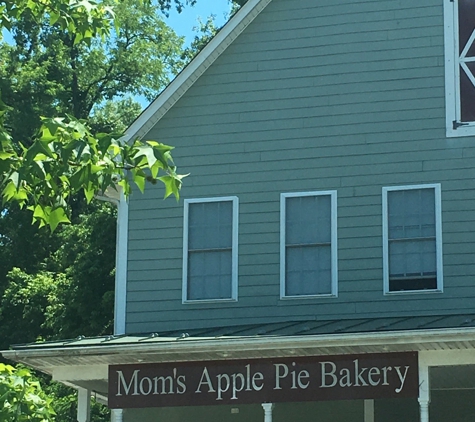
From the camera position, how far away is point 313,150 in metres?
17.5

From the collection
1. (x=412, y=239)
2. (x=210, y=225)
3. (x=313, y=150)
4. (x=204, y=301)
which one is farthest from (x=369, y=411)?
(x=313, y=150)

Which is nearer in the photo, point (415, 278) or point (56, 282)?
point (415, 278)

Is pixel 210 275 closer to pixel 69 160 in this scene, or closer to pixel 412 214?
pixel 412 214

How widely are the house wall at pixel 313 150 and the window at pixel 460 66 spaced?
13 cm

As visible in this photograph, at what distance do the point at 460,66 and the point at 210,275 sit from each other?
522cm

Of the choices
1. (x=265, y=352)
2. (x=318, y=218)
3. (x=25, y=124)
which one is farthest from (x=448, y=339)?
(x=25, y=124)

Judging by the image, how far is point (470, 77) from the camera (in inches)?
674

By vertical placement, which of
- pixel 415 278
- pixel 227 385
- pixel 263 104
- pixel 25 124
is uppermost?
pixel 25 124

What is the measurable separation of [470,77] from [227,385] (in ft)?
20.5

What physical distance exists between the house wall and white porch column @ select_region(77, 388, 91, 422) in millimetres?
1390

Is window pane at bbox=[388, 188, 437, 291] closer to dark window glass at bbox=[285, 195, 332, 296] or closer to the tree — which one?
dark window glass at bbox=[285, 195, 332, 296]

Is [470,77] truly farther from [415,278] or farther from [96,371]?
[96,371]

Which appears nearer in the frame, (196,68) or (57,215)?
(57,215)

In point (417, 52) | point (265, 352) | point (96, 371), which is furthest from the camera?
point (417, 52)
